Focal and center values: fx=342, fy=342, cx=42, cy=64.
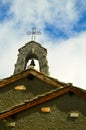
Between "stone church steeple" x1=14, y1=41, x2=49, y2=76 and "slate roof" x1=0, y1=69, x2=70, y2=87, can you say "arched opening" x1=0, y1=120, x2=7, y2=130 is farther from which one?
"stone church steeple" x1=14, y1=41, x2=49, y2=76

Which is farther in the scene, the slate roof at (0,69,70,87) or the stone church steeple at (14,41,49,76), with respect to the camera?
the stone church steeple at (14,41,49,76)

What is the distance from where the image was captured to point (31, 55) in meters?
22.6

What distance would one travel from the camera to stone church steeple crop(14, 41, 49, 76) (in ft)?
71.8

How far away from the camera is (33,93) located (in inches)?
704

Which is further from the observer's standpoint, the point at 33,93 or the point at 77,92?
the point at 33,93

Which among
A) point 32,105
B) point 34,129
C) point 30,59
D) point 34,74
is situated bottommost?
point 34,129

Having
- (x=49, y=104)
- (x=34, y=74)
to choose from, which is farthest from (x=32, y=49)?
(x=49, y=104)

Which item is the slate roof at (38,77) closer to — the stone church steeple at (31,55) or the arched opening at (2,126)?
the stone church steeple at (31,55)

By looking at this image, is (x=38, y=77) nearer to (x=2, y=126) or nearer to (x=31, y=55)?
(x=2, y=126)

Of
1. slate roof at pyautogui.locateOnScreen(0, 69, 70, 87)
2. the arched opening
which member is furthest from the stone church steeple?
the arched opening

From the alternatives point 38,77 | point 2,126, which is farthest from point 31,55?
point 2,126

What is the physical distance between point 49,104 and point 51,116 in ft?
1.69

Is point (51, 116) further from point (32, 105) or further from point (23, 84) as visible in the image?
point (23, 84)

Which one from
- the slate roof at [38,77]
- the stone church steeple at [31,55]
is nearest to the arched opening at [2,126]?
the slate roof at [38,77]
